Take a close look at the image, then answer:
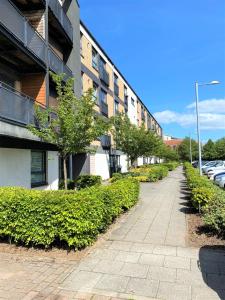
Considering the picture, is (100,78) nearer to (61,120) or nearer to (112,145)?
(112,145)

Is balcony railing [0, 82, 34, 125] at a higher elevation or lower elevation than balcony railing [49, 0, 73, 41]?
lower

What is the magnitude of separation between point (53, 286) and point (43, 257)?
1.51m

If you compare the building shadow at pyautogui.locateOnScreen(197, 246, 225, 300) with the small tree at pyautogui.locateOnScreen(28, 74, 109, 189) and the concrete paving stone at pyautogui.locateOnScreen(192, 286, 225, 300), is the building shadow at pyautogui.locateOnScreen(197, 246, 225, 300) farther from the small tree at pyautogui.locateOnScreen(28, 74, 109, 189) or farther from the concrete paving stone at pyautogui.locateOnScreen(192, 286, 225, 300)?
the small tree at pyautogui.locateOnScreen(28, 74, 109, 189)

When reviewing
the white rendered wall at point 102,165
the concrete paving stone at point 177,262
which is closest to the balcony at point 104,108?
the white rendered wall at point 102,165

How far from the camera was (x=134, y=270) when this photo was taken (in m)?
5.95

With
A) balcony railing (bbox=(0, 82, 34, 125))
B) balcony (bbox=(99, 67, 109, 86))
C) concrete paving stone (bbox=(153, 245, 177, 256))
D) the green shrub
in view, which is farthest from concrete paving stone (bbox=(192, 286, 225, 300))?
balcony (bbox=(99, 67, 109, 86))

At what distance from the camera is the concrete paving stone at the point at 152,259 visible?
6332 millimetres

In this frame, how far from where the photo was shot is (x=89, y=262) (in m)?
6.32

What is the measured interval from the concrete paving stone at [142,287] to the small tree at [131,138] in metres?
22.2

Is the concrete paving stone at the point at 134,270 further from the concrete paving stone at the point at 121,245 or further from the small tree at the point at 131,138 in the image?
the small tree at the point at 131,138

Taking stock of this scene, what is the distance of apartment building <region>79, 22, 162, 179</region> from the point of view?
985 inches

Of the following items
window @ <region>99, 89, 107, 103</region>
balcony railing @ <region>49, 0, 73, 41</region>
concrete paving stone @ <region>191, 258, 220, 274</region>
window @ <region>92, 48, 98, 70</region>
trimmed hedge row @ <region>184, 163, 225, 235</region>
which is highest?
window @ <region>92, 48, 98, 70</region>

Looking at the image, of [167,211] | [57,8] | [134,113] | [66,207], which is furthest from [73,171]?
[134,113]

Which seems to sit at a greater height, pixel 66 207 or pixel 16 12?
pixel 16 12
